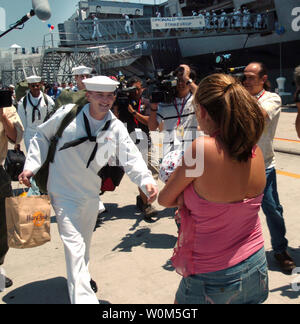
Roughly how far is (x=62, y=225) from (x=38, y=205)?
262mm

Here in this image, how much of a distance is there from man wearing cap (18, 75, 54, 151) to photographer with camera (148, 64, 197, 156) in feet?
9.98

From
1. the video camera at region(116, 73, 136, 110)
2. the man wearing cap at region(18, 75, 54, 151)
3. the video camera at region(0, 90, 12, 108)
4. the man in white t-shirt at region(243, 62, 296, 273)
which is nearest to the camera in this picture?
the video camera at region(0, 90, 12, 108)

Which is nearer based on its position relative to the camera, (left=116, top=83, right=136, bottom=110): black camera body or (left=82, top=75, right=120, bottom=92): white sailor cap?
(left=82, top=75, right=120, bottom=92): white sailor cap

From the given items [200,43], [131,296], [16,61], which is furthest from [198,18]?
[131,296]

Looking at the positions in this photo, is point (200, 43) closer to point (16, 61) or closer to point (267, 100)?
point (16, 61)

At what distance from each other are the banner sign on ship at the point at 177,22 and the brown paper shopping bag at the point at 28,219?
76.8 ft

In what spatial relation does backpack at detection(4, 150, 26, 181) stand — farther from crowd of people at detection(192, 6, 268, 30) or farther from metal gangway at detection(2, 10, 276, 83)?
crowd of people at detection(192, 6, 268, 30)

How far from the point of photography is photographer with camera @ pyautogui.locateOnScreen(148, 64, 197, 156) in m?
4.37

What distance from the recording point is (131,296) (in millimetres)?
3373

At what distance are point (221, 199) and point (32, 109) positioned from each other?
5.67m

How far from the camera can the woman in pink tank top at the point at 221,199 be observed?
68.5 inches

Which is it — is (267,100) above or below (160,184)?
above

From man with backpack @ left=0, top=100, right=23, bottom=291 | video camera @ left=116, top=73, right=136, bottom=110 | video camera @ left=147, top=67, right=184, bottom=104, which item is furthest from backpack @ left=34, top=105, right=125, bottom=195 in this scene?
video camera @ left=116, top=73, right=136, bottom=110

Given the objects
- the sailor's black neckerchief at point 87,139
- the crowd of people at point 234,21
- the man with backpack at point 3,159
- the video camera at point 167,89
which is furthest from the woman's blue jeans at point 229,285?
the crowd of people at point 234,21
